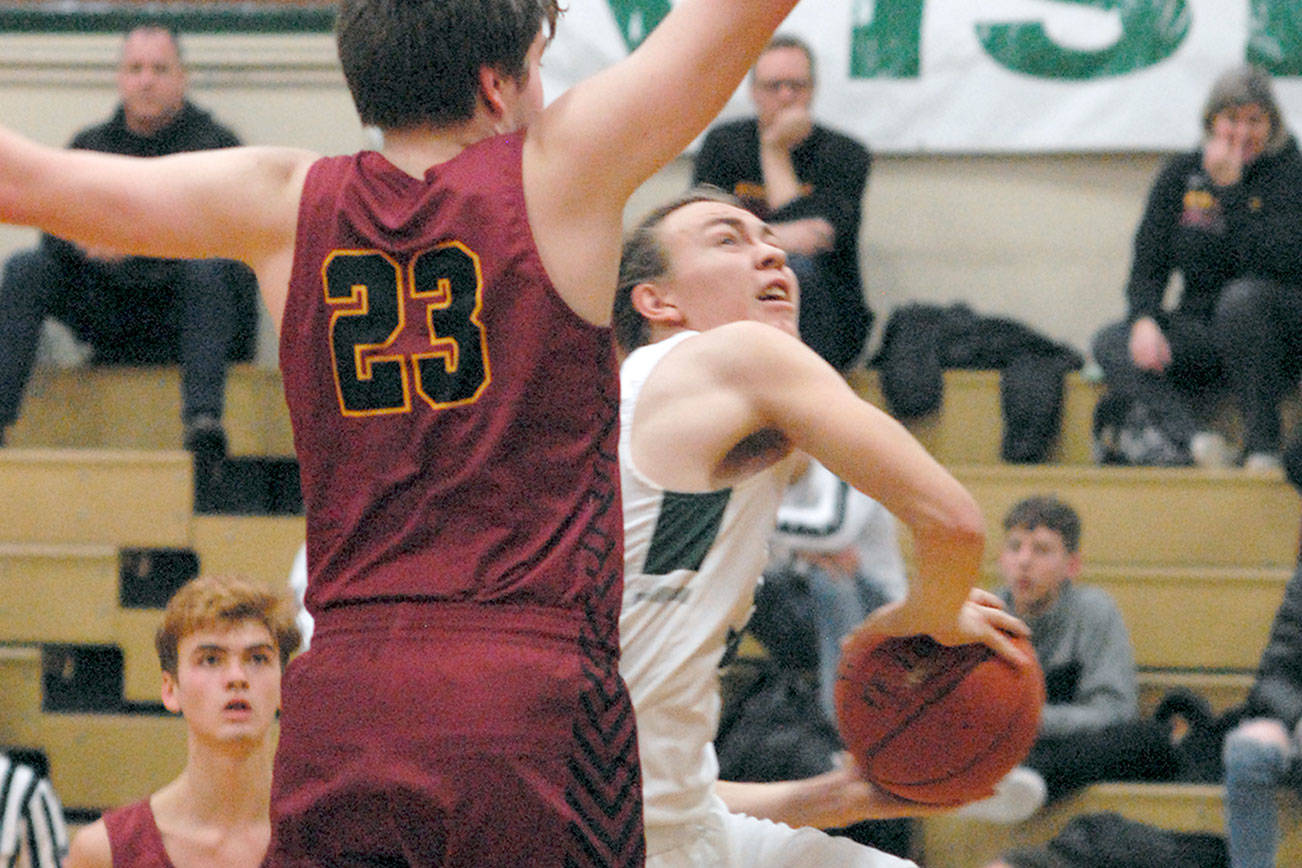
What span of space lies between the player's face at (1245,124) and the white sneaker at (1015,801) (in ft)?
8.43

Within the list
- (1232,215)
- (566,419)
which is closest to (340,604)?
(566,419)

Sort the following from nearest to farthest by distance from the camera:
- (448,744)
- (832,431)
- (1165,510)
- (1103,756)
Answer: (448,744), (832,431), (1103,756), (1165,510)

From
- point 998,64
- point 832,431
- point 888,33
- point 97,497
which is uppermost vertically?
A: point 888,33

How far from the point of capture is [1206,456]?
605 centimetres

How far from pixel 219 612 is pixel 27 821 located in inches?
37.7

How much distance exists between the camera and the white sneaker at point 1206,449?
605 centimetres

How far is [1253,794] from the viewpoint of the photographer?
4.70 m

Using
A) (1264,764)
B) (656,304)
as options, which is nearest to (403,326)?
(656,304)

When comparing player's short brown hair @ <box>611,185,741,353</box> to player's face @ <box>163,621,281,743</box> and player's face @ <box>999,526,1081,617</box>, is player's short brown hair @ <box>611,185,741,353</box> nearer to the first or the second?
player's face @ <box>163,621,281,743</box>

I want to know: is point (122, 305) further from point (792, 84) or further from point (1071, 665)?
point (1071, 665)

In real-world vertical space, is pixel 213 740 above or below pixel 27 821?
above

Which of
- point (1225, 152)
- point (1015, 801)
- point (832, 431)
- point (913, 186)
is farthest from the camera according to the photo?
point (913, 186)

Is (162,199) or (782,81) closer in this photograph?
(162,199)

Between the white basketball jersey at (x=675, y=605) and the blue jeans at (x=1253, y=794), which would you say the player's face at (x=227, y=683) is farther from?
the blue jeans at (x=1253, y=794)
